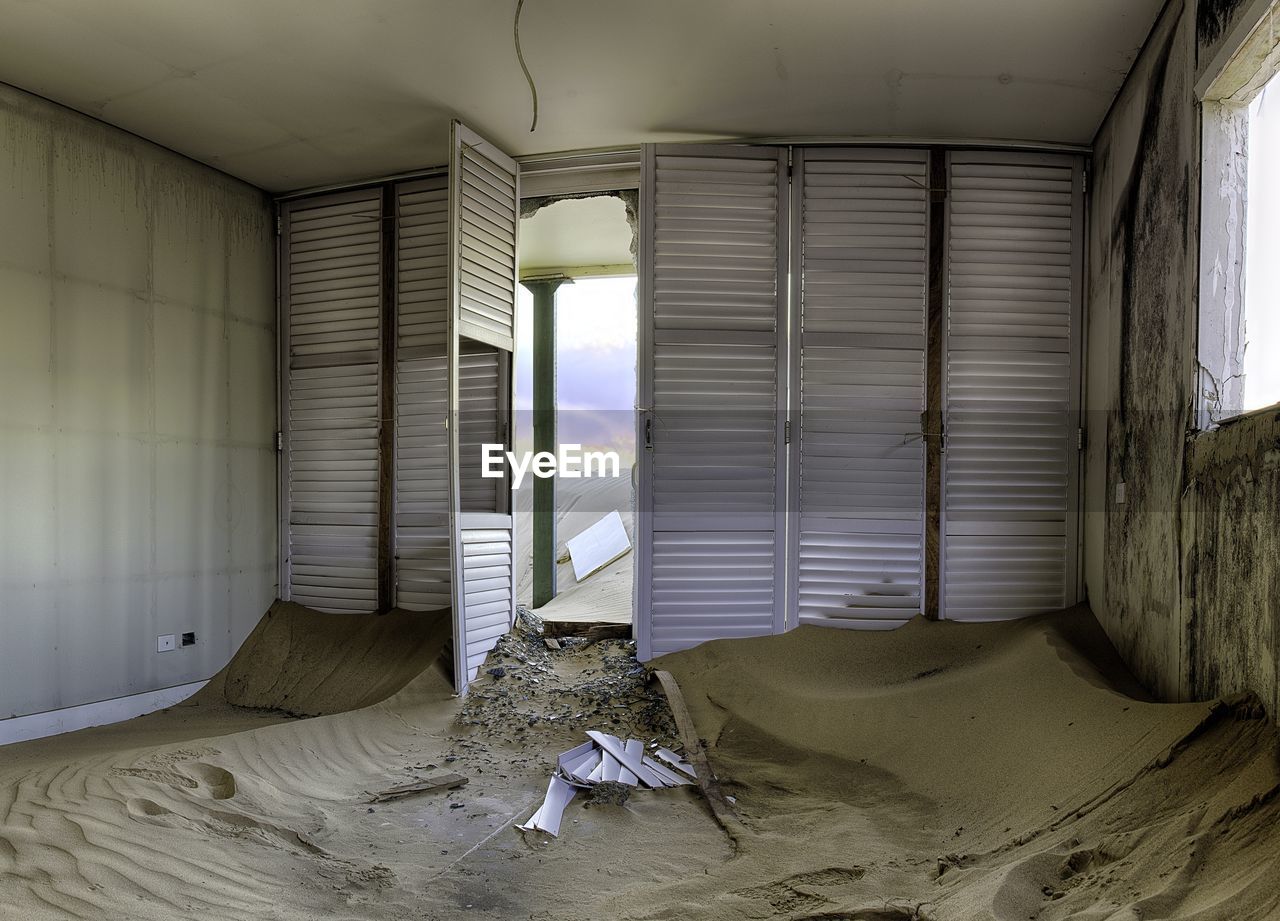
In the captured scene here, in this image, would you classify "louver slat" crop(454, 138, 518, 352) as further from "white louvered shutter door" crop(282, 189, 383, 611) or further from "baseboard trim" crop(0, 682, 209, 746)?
"baseboard trim" crop(0, 682, 209, 746)

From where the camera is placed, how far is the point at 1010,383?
180 inches


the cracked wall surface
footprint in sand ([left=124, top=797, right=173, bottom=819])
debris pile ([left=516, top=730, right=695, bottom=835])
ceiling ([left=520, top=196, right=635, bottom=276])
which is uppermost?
ceiling ([left=520, top=196, right=635, bottom=276])

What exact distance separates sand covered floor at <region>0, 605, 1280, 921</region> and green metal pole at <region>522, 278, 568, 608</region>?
8.20 feet

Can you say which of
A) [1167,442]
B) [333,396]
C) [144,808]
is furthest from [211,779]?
[1167,442]

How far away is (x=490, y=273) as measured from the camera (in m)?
4.76

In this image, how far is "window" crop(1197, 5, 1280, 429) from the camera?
9.75 feet

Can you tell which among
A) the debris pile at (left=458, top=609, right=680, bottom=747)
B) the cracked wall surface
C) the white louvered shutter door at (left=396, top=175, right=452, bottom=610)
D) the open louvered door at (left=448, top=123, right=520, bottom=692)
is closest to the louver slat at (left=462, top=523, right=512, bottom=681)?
the open louvered door at (left=448, top=123, right=520, bottom=692)

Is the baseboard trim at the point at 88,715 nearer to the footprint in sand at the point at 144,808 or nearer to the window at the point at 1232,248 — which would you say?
the footprint in sand at the point at 144,808

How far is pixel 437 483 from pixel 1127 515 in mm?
3801

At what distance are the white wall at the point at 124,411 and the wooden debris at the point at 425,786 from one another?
2.10m

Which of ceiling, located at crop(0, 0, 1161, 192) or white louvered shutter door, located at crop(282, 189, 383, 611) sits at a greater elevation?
ceiling, located at crop(0, 0, 1161, 192)

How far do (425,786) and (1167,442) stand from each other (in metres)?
3.39

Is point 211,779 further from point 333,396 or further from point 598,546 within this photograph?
point 598,546

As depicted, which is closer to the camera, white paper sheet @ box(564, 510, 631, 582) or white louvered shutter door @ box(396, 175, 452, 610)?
white louvered shutter door @ box(396, 175, 452, 610)
